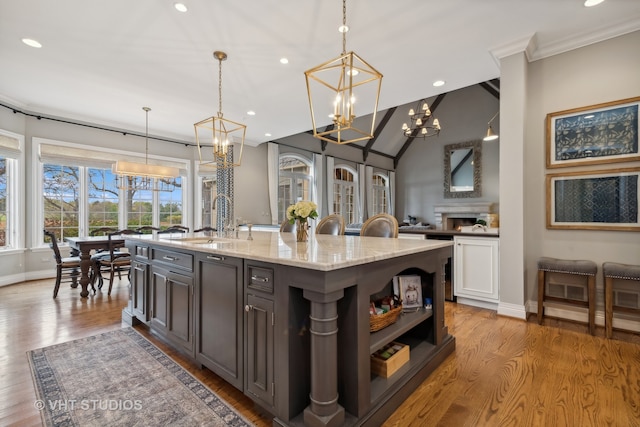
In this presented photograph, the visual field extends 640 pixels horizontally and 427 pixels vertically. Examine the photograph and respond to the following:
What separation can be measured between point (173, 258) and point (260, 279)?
1.08 m

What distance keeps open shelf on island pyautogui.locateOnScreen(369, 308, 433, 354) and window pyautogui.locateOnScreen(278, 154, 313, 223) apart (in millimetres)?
5439

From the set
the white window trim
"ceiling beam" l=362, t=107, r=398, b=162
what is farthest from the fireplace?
the white window trim

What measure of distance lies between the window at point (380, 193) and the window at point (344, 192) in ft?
3.43

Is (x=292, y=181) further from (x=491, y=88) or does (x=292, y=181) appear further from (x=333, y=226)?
(x=491, y=88)

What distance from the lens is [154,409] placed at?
166 cm

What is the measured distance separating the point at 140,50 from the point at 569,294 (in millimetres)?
5183

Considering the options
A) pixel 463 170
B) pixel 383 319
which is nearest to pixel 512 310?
pixel 383 319

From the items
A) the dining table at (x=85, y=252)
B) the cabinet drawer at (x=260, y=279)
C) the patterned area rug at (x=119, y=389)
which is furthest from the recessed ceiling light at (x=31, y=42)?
the cabinet drawer at (x=260, y=279)

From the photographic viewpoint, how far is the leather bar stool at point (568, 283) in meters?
2.67

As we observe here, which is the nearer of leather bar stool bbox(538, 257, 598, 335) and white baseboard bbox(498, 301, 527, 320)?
leather bar stool bbox(538, 257, 598, 335)

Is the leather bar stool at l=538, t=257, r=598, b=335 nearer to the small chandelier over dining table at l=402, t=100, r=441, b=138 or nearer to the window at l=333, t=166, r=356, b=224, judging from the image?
the small chandelier over dining table at l=402, t=100, r=441, b=138

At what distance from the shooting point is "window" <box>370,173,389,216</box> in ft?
32.5

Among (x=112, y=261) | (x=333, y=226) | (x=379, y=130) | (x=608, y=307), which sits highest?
(x=379, y=130)

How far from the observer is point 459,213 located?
334 inches
